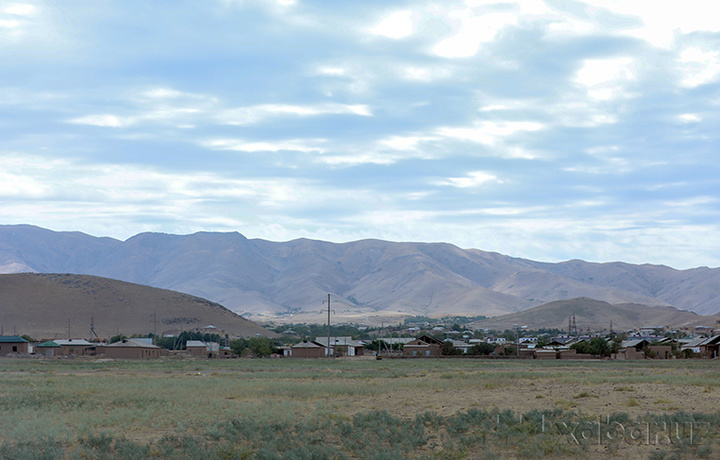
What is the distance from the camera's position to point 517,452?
1816cm

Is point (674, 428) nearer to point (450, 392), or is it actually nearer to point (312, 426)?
point (312, 426)

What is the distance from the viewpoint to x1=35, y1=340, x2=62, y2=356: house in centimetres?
9681

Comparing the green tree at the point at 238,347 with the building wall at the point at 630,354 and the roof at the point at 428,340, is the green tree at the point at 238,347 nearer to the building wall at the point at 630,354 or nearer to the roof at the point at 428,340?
the roof at the point at 428,340

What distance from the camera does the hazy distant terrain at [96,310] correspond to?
148 m

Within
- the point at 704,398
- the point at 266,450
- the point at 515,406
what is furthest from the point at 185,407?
the point at 704,398

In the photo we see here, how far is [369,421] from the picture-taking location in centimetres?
2291

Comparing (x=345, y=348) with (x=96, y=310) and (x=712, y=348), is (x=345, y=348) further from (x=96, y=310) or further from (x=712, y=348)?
(x=96, y=310)

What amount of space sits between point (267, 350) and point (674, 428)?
82.8 m

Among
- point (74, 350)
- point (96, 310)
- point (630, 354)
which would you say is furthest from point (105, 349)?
point (96, 310)

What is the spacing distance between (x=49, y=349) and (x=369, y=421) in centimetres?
8687

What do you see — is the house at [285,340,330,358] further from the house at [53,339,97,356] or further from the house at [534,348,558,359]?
the house at [53,339,97,356]

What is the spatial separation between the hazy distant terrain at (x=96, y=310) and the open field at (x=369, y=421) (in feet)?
389

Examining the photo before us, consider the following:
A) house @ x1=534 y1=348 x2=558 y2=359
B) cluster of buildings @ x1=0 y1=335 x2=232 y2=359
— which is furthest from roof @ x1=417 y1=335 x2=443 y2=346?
cluster of buildings @ x1=0 y1=335 x2=232 y2=359

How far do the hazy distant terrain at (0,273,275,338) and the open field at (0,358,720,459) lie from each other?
118706 millimetres
